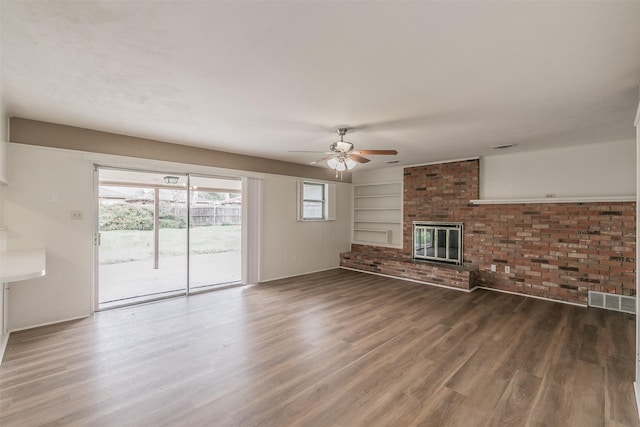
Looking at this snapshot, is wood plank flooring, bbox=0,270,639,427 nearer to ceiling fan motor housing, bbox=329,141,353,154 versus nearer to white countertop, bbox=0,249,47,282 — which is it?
white countertop, bbox=0,249,47,282

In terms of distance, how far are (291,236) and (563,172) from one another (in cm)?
497

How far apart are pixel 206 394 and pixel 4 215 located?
322 cm

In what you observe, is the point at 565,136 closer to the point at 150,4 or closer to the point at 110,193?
the point at 150,4

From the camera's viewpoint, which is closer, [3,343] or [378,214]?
[3,343]

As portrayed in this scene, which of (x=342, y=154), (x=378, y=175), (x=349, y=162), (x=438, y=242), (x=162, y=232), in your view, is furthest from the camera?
(x=378, y=175)

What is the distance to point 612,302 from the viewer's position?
4.29 m

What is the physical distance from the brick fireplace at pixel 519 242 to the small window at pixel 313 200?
4.95 feet

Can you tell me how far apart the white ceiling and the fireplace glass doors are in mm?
2578

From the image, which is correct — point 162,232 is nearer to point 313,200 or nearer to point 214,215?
point 214,215

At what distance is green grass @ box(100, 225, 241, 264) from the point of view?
516 cm

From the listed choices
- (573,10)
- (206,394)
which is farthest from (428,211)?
(206,394)

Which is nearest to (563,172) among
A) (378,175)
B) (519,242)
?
(519,242)

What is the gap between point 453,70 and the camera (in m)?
2.26

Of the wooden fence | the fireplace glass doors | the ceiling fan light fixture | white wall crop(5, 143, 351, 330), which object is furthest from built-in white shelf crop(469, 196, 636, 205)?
white wall crop(5, 143, 351, 330)
